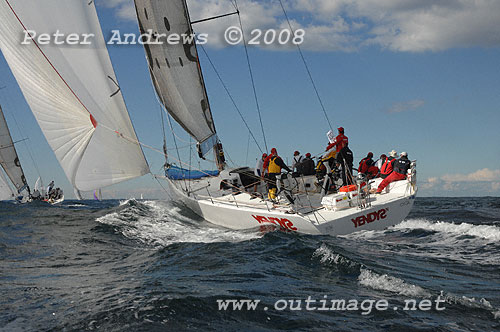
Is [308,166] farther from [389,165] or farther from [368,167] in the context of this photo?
[389,165]

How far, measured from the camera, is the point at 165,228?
11281 millimetres

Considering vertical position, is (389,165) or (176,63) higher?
(176,63)

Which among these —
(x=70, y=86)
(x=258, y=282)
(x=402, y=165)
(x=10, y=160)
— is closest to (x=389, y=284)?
(x=258, y=282)

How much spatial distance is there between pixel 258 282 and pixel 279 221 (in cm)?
379

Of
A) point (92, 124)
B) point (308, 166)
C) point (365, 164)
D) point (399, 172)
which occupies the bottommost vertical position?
point (399, 172)

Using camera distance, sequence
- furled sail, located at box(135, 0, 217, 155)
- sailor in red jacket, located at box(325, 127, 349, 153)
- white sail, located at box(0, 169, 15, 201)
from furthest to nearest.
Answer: white sail, located at box(0, 169, 15, 201), furled sail, located at box(135, 0, 217, 155), sailor in red jacket, located at box(325, 127, 349, 153)

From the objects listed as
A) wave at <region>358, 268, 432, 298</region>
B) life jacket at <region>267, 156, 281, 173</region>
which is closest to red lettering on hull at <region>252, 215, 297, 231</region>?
life jacket at <region>267, 156, 281, 173</region>

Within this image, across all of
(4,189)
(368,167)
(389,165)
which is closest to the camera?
(389,165)

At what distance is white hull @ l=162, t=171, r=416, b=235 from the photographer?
8.44 m

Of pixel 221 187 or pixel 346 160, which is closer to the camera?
pixel 346 160

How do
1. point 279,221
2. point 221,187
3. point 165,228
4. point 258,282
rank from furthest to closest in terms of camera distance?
1. point 221,187
2. point 165,228
3. point 279,221
4. point 258,282

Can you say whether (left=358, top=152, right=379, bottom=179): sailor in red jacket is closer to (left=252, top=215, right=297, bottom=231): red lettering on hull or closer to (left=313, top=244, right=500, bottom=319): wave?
(left=252, top=215, right=297, bottom=231): red lettering on hull

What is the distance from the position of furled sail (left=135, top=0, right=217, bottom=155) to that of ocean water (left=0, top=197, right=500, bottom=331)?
5610mm

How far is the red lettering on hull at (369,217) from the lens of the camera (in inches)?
342
